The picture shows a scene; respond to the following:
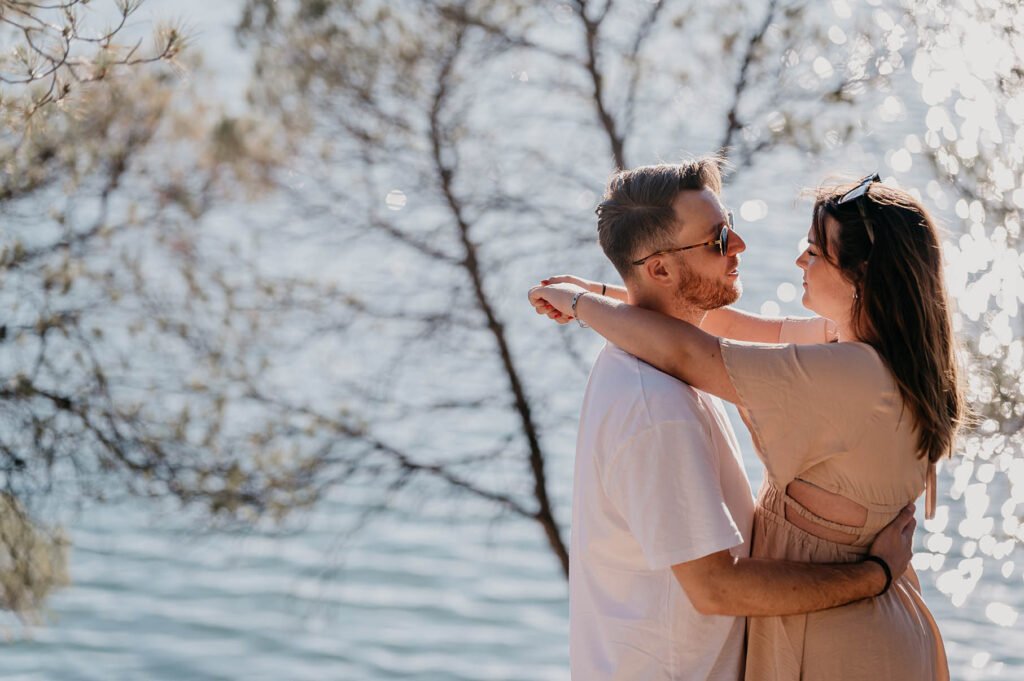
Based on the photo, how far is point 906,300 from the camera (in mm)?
1867

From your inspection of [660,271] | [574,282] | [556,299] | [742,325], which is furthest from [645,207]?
[742,325]

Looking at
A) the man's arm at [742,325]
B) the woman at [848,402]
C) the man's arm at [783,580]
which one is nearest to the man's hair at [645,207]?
the woman at [848,402]

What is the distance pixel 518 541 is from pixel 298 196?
465cm

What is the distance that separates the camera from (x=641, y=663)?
73.7 inches

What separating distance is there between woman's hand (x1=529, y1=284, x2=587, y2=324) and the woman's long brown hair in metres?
0.46

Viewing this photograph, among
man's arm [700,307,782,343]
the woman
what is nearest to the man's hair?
the woman

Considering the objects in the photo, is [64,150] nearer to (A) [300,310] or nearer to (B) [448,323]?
(A) [300,310]

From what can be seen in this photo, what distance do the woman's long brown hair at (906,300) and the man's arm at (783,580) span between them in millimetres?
167

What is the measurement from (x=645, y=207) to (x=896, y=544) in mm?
656

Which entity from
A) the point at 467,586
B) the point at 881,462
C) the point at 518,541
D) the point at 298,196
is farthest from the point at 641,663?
the point at 518,541

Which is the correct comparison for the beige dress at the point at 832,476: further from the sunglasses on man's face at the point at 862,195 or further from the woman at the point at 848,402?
the sunglasses on man's face at the point at 862,195

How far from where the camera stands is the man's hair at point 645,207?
2008 millimetres

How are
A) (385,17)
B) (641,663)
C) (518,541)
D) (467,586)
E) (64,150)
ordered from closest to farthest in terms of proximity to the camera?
(641,663) < (64,150) < (385,17) < (467,586) < (518,541)

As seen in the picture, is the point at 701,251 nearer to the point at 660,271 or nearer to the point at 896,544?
the point at 660,271
